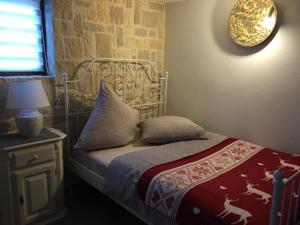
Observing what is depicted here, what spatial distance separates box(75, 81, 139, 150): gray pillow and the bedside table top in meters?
0.25

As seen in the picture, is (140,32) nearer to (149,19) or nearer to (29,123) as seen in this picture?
(149,19)

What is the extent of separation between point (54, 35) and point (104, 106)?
2.72 feet

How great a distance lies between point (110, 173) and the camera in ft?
6.69

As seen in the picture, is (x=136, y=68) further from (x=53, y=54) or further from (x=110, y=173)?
(x=110, y=173)

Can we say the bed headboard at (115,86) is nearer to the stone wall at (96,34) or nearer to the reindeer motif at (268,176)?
the stone wall at (96,34)

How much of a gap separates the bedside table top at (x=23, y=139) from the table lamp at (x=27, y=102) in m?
0.06

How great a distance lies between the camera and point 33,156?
2014mm

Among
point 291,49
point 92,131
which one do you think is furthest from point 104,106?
point 291,49

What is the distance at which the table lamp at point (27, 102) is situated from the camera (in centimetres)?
199

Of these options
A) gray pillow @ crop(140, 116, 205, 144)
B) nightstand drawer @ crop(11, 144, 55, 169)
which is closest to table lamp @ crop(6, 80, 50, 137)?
nightstand drawer @ crop(11, 144, 55, 169)

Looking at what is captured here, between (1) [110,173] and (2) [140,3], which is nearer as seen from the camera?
(1) [110,173]

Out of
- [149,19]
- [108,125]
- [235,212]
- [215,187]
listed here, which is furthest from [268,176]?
[149,19]

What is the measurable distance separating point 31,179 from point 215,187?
56.7 inches

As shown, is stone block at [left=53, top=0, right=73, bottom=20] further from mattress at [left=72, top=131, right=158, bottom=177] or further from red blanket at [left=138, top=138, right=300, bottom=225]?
red blanket at [left=138, top=138, right=300, bottom=225]
